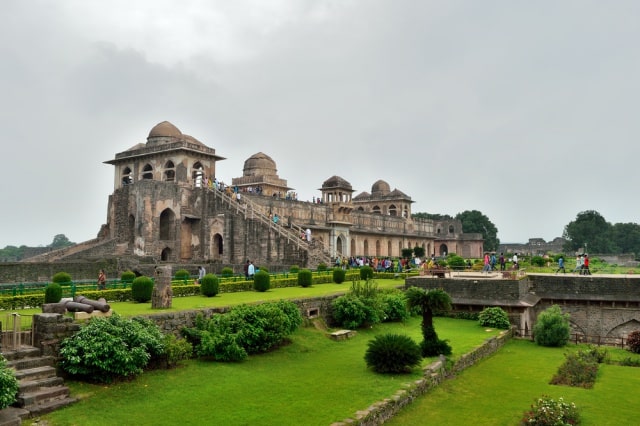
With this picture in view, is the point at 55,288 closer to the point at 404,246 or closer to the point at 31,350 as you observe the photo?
the point at 31,350

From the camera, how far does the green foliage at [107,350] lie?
34.4 ft

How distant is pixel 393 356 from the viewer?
511 inches

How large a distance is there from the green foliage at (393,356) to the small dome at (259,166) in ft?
148

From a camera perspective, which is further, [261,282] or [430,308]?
[261,282]

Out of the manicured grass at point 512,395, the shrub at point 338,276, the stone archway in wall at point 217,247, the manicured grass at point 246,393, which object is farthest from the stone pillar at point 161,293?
the stone archway in wall at point 217,247

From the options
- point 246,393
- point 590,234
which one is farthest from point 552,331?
point 590,234

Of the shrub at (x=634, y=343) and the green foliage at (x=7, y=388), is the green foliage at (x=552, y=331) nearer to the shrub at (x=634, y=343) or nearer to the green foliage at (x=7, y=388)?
the shrub at (x=634, y=343)

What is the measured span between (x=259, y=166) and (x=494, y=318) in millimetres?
38823

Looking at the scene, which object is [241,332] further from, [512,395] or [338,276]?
[338,276]

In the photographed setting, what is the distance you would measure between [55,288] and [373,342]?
8.76 meters

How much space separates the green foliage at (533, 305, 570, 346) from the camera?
2117cm

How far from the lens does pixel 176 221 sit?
37625 millimetres

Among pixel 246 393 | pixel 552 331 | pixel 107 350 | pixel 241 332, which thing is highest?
pixel 107 350

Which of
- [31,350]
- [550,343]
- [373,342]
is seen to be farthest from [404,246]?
[31,350]
